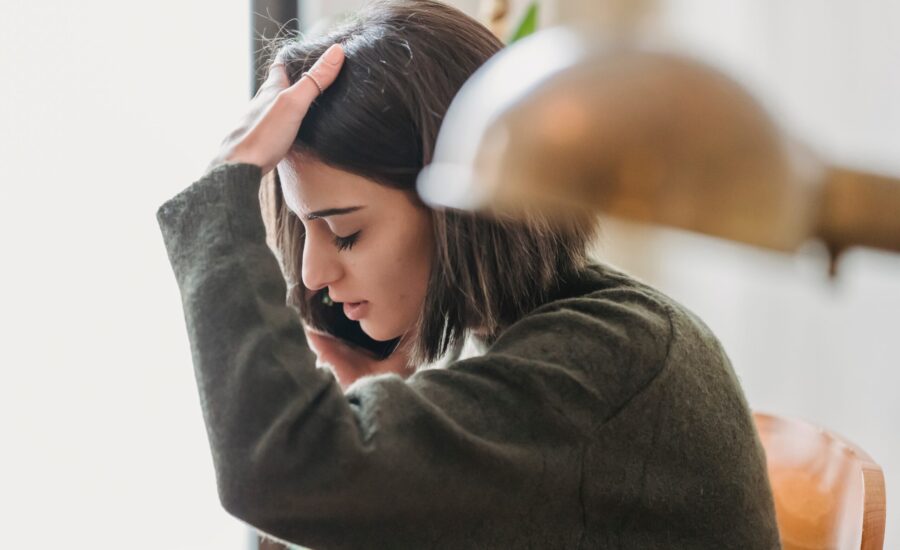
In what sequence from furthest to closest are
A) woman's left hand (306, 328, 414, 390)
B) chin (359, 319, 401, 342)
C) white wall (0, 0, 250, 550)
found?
white wall (0, 0, 250, 550) → woman's left hand (306, 328, 414, 390) → chin (359, 319, 401, 342)

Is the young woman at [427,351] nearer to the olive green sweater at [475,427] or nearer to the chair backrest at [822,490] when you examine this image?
the olive green sweater at [475,427]

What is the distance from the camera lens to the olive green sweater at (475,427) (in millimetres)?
779

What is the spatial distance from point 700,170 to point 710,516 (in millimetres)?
671

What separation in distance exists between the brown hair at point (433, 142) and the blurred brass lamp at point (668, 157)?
64cm

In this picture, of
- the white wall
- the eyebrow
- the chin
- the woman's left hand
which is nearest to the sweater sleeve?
the eyebrow

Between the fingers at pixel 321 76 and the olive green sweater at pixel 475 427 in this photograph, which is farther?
the fingers at pixel 321 76

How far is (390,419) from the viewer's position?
779 millimetres

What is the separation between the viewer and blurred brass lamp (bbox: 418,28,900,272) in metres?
0.27

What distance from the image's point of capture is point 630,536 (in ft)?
2.85

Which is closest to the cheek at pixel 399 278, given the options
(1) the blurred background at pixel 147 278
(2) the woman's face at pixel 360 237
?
(2) the woman's face at pixel 360 237

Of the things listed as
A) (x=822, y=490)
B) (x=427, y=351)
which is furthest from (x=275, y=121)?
(x=822, y=490)

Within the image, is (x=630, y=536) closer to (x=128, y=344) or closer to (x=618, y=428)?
(x=618, y=428)

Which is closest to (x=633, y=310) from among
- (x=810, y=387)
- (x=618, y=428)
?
(x=618, y=428)

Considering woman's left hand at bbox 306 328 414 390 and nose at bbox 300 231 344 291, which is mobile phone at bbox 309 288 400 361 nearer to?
woman's left hand at bbox 306 328 414 390
